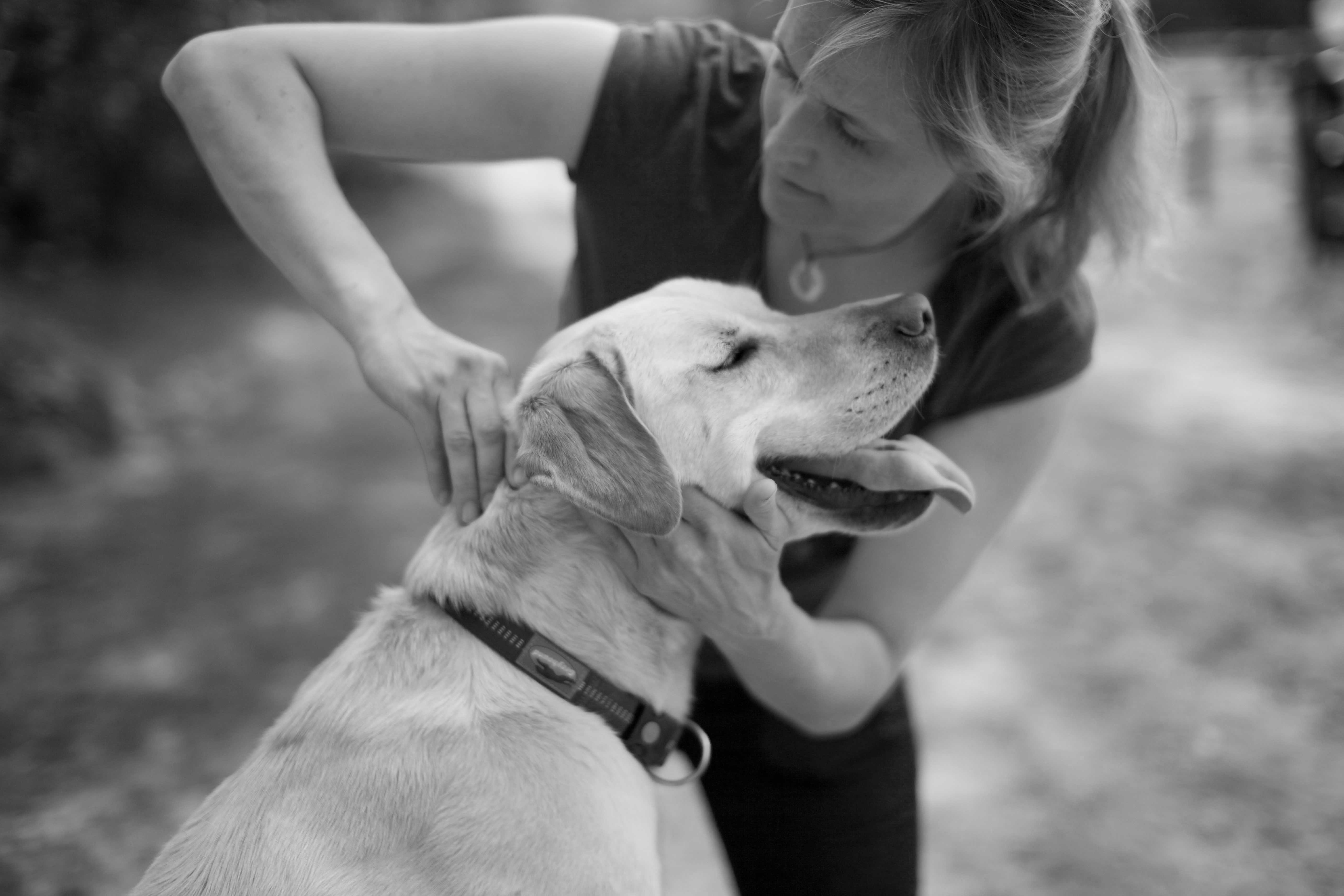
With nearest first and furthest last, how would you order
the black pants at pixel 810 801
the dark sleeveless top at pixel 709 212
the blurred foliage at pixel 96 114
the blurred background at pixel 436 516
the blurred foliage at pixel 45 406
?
the dark sleeveless top at pixel 709 212
the black pants at pixel 810 801
the blurred background at pixel 436 516
the blurred foliage at pixel 45 406
the blurred foliage at pixel 96 114

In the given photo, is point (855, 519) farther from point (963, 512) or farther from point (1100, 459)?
point (1100, 459)

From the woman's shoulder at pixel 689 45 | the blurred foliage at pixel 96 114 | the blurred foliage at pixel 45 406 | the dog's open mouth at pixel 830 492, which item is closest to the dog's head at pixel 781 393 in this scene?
the dog's open mouth at pixel 830 492

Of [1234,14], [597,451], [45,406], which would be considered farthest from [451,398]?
[1234,14]

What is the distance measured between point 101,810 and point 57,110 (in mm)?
5969

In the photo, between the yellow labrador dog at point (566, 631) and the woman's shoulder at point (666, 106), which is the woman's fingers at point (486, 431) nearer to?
the yellow labrador dog at point (566, 631)

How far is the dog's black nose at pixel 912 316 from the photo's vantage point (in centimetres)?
208

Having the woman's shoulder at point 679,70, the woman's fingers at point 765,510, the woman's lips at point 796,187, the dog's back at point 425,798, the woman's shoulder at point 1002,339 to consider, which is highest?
the woman's shoulder at point 679,70

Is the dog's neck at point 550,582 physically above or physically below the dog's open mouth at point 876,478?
below

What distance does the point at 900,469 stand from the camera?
2068mm

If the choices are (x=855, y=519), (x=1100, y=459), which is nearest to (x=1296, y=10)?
(x=1100, y=459)

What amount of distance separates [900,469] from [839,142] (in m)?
0.65

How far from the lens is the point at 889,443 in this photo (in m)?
2.15

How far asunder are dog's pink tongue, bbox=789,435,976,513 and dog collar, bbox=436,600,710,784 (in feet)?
1.96

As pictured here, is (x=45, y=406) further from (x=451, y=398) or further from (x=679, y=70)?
(x=679, y=70)
